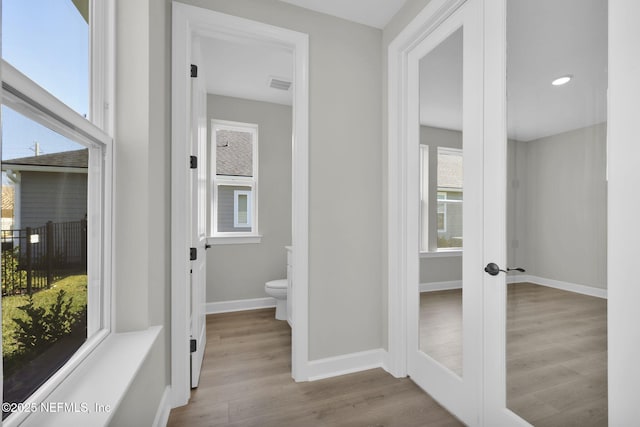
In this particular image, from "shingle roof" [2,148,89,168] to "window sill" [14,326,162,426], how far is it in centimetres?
64

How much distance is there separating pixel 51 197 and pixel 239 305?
281 centimetres

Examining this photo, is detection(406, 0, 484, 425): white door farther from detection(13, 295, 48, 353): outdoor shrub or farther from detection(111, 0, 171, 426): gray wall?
detection(13, 295, 48, 353): outdoor shrub

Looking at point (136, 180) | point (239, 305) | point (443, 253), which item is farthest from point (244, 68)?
point (239, 305)

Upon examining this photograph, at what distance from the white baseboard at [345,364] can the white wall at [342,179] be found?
0.04 meters

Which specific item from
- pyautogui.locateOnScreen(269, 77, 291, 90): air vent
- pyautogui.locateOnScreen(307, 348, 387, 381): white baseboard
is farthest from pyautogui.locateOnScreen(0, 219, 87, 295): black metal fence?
pyautogui.locateOnScreen(269, 77, 291, 90): air vent

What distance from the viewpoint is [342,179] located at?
2.11m

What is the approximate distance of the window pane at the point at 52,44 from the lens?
0.72 m

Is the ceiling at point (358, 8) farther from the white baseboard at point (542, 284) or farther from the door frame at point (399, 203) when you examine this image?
the white baseboard at point (542, 284)

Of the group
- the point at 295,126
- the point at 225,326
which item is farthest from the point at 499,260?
the point at 225,326

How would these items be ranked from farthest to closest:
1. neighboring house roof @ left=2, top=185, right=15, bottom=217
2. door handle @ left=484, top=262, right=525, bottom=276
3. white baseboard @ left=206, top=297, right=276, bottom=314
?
white baseboard @ left=206, top=297, right=276, bottom=314 < door handle @ left=484, top=262, right=525, bottom=276 < neighboring house roof @ left=2, top=185, right=15, bottom=217

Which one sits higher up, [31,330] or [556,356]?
[31,330]

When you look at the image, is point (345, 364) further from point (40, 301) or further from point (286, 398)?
point (40, 301)

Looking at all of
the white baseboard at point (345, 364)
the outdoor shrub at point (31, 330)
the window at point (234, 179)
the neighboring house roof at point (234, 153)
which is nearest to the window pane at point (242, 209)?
the window at point (234, 179)

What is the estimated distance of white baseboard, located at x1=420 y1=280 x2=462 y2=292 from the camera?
1.66m
